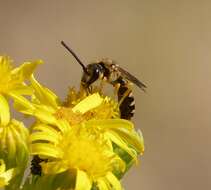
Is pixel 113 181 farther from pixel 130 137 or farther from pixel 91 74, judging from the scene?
pixel 91 74

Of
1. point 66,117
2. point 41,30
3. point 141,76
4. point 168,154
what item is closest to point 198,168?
point 168,154

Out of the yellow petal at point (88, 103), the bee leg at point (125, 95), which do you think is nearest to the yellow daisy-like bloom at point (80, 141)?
the yellow petal at point (88, 103)

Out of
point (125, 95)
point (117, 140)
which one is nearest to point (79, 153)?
point (117, 140)

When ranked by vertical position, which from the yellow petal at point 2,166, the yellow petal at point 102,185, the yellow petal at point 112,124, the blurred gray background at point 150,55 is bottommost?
the blurred gray background at point 150,55

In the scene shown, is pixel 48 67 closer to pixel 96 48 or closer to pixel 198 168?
pixel 96 48

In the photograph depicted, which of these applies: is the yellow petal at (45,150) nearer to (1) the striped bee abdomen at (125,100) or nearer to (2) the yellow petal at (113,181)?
(2) the yellow petal at (113,181)

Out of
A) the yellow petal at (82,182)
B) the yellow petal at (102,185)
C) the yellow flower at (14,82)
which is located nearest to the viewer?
the yellow petal at (82,182)

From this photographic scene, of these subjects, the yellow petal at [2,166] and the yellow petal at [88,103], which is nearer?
the yellow petal at [2,166]
